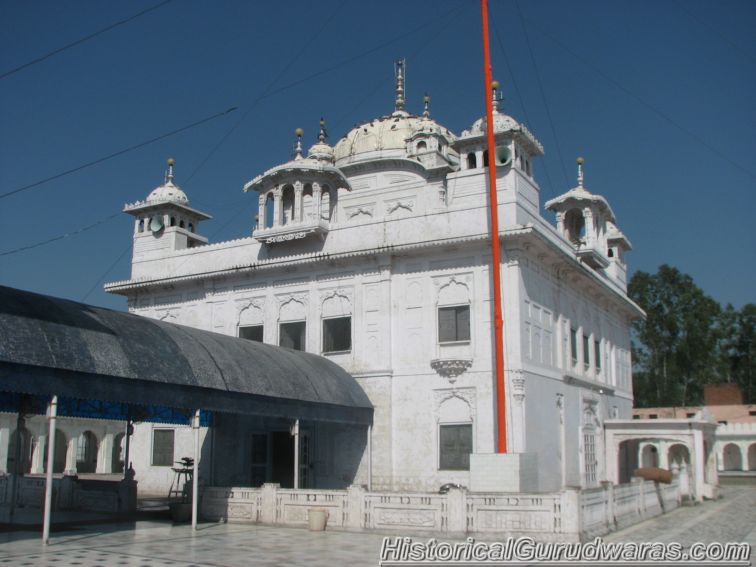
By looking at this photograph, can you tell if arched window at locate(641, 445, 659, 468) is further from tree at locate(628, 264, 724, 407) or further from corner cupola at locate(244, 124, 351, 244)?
corner cupola at locate(244, 124, 351, 244)

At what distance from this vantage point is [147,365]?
16.3m

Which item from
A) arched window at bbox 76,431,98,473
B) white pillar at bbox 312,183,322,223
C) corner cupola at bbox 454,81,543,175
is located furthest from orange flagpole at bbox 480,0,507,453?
arched window at bbox 76,431,98,473

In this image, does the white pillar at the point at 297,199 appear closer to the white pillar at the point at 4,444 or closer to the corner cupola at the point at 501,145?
the corner cupola at the point at 501,145

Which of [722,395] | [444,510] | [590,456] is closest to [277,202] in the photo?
[590,456]

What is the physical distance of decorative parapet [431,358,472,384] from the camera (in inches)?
888

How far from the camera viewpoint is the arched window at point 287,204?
2727 centimetres

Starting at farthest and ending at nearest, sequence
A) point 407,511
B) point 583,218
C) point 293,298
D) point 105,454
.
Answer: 1. point 105,454
2. point 583,218
3. point 293,298
4. point 407,511

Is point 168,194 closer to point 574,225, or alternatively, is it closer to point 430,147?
point 430,147

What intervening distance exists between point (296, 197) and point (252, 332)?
4766 mm

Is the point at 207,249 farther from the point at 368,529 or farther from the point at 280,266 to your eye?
the point at 368,529

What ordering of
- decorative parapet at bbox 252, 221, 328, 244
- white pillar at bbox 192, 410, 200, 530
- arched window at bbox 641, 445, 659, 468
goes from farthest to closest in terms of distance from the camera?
1. arched window at bbox 641, 445, 659, 468
2. decorative parapet at bbox 252, 221, 328, 244
3. white pillar at bbox 192, 410, 200, 530

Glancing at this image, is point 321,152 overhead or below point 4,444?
overhead

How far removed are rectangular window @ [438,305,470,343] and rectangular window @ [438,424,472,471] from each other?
99.7 inches

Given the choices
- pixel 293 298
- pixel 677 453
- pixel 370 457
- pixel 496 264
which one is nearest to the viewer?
pixel 496 264
